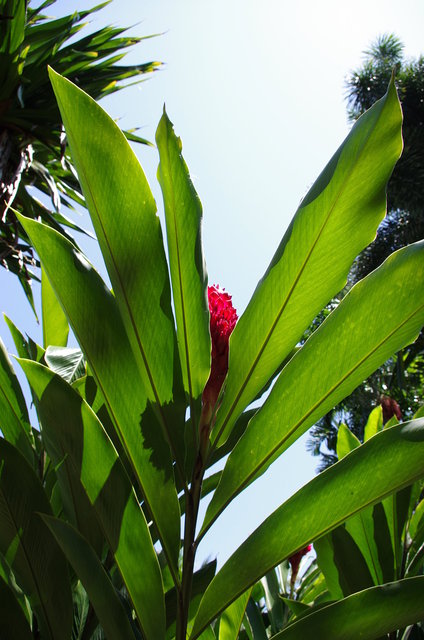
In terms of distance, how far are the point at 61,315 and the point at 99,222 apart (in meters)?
0.49

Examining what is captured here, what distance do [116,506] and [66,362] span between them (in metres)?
0.28

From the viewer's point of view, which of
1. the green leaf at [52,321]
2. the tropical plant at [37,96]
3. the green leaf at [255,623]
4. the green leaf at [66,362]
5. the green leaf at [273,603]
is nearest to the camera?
the green leaf at [66,362]

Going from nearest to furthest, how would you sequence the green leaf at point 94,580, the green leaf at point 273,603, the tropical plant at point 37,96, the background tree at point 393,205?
the green leaf at point 94,580 → the green leaf at point 273,603 → the tropical plant at point 37,96 → the background tree at point 393,205

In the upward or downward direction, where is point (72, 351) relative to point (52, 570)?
upward

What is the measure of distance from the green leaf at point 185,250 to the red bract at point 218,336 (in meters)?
0.04

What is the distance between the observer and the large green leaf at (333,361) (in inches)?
22.7

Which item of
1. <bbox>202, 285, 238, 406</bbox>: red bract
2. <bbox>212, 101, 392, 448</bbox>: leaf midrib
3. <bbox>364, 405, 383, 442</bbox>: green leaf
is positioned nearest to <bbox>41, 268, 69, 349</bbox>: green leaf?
<bbox>202, 285, 238, 406</bbox>: red bract

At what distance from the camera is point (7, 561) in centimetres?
58

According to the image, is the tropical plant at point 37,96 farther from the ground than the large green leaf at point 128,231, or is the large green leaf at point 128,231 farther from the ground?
the tropical plant at point 37,96

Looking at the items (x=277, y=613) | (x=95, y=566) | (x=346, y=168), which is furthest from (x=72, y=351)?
(x=277, y=613)

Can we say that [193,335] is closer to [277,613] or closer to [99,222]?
[99,222]

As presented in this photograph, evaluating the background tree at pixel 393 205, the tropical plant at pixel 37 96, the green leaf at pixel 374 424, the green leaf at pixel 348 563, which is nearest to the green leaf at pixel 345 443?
the green leaf at pixel 374 424

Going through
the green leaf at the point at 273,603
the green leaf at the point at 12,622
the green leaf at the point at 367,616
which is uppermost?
the green leaf at the point at 12,622

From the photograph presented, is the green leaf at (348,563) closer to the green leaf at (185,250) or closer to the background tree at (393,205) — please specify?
the green leaf at (185,250)
